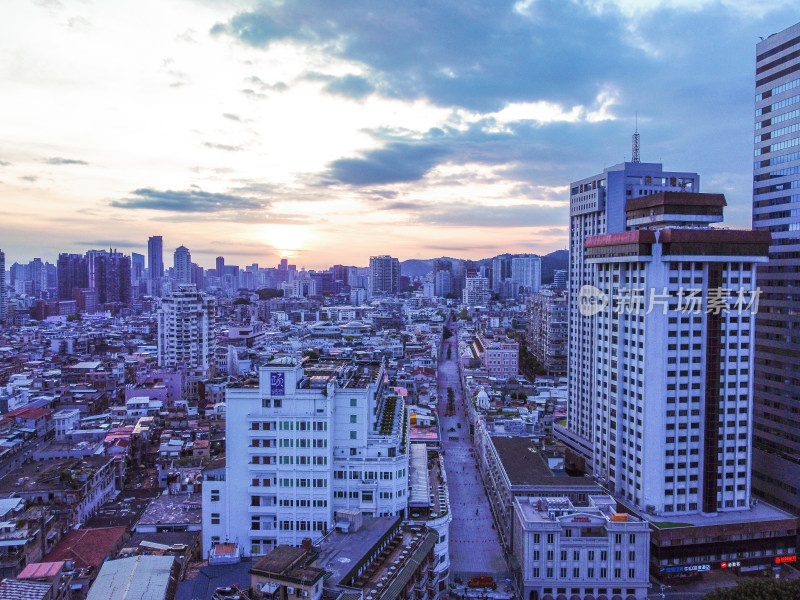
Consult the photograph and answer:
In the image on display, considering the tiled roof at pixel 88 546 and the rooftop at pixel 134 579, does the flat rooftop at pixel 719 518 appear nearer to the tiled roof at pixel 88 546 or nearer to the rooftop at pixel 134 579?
the rooftop at pixel 134 579

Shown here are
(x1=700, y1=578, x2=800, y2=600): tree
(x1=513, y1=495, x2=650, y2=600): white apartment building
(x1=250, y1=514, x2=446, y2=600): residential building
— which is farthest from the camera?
(x1=513, y1=495, x2=650, y2=600): white apartment building

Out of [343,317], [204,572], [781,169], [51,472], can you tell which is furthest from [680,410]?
→ [343,317]

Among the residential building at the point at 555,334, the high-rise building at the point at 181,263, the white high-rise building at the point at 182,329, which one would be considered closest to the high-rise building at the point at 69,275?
the high-rise building at the point at 181,263

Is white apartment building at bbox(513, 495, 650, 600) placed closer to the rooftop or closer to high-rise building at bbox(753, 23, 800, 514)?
high-rise building at bbox(753, 23, 800, 514)

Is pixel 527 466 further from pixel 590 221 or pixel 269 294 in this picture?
pixel 269 294

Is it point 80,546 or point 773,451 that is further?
point 773,451

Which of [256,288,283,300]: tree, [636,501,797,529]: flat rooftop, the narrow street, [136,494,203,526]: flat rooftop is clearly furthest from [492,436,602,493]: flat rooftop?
[256,288,283,300]: tree

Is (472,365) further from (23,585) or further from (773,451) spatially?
(23,585)
